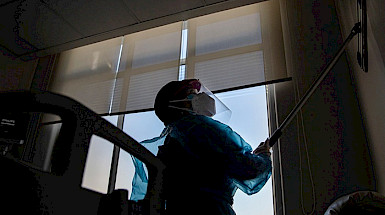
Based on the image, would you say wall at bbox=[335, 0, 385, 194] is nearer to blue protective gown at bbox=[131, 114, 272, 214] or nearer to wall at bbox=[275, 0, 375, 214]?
wall at bbox=[275, 0, 375, 214]

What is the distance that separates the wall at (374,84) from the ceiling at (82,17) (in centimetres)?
88

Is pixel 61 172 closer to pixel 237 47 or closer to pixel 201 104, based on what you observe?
pixel 201 104

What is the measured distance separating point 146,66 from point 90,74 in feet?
1.89

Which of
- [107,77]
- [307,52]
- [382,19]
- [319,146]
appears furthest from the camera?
[107,77]

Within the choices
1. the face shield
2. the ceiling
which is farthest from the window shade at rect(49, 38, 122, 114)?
the face shield

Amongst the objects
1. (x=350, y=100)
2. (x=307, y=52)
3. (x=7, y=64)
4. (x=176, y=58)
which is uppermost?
(x=7, y=64)

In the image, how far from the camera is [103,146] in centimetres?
229

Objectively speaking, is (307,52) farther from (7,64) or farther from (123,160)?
(7,64)

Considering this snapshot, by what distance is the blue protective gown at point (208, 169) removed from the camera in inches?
37.1

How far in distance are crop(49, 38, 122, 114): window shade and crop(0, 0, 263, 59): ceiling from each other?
0.56ft

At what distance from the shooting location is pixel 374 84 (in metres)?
1.23

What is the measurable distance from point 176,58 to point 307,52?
0.96 meters

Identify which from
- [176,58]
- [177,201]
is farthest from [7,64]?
[177,201]

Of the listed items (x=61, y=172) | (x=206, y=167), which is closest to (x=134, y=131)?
(x=206, y=167)
